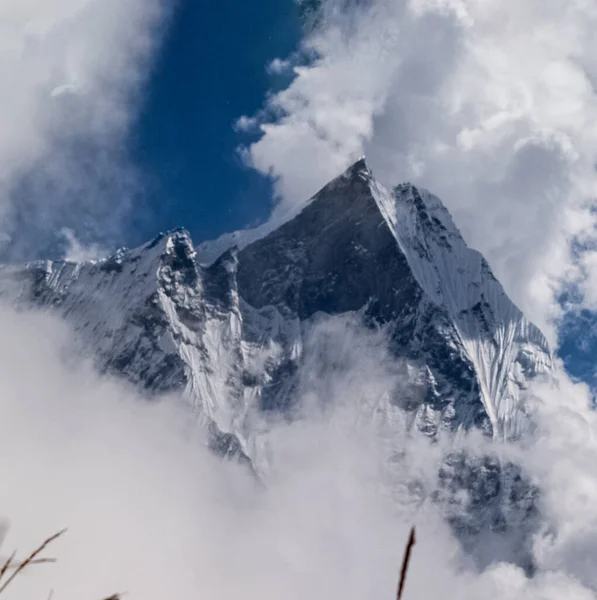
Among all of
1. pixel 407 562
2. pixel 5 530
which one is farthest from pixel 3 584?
pixel 407 562

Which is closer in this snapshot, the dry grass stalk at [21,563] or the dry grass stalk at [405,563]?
the dry grass stalk at [405,563]

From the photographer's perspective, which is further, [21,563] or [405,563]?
[21,563]

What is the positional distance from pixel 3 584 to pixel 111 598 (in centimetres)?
47

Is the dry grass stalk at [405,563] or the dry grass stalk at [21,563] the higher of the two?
the dry grass stalk at [405,563]

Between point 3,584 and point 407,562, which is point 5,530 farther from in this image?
point 407,562

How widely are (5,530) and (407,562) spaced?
173cm

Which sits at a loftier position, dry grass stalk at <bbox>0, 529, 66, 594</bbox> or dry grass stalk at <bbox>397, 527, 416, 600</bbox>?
dry grass stalk at <bbox>397, 527, 416, 600</bbox>

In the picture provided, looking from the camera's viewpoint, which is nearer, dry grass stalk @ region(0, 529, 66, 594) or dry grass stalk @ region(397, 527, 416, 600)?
dry grass stalk @ region(397, 527, 416, 600)

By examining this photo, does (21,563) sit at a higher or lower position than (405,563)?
lower

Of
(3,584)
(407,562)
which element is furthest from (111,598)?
(407,562)

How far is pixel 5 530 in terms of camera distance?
14.3 ft

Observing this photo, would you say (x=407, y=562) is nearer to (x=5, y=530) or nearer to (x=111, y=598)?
(x=111, y=598)

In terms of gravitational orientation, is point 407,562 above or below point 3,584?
above

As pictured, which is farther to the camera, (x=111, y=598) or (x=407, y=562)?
(x=111, y=598)
